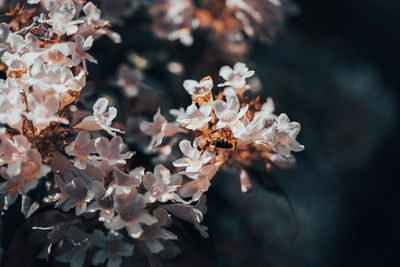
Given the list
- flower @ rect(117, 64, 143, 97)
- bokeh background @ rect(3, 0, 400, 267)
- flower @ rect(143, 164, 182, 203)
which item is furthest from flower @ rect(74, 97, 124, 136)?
flower @ rect(117, 64, 143, 97)

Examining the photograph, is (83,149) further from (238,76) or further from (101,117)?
(238,76)

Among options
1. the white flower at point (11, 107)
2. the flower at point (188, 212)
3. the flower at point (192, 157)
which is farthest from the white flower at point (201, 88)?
the white flower at point (11, 107)

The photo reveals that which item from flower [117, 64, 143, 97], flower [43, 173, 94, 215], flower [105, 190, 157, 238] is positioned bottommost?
flower [117, 64, 143, 97]

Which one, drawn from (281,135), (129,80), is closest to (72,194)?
(281,135)

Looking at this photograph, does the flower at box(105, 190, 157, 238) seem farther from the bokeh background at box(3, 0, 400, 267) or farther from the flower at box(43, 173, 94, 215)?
the bokeh background at box(3, 0, 400, 267)

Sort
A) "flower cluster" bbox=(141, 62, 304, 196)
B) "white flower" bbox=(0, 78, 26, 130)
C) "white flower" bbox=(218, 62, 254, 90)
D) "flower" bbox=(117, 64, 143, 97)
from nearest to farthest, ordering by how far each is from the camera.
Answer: "white flower" bbox=(0, 78, 26, 130) → "flower cluster" bbox=(141, 62, 304, 196) → "white flower" bbox=(218, 62, 254, 90) → "flower" bbox=(117, 64, 143, 97)

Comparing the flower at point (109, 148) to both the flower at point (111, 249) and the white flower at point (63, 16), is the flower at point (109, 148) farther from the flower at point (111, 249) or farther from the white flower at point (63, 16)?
the white flower at point (63, 16)
